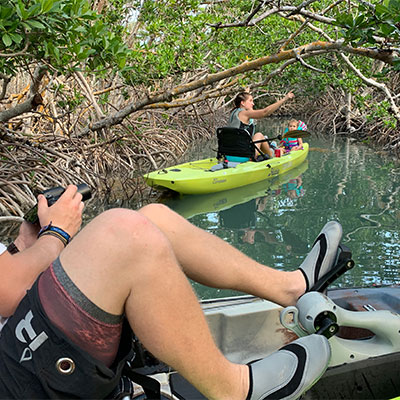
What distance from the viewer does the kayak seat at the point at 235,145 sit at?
21.0 ft

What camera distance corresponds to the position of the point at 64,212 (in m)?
1.40

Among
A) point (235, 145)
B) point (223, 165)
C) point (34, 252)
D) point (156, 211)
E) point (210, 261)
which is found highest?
point (34, 252)

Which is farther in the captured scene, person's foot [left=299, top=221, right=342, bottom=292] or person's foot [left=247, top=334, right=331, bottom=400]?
person's foot [left=299, top=221, right=342, bottom=292]

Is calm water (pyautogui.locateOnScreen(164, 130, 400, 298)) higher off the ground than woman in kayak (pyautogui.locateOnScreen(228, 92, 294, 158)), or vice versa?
woman in kayak (pyautogui.locateOnScreen(228, 92, 294, 158))

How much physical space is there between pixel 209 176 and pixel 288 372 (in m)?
4.76

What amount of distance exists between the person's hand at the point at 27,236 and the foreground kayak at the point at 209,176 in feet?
13.7

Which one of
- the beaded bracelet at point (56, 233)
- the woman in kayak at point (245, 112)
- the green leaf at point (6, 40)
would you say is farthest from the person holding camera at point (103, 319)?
the woman in kayak at point (245, 112)

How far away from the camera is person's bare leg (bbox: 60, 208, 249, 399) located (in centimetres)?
101

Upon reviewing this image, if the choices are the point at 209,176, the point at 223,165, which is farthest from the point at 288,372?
the point at 223,165

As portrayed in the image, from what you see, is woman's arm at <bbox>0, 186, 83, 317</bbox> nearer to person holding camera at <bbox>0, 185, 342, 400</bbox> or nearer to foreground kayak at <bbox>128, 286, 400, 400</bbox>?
person holding camera at <bbox>0, 185, 342, 400</bbox>

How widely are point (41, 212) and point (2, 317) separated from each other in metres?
0.34

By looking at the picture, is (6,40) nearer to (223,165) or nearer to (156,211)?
(156,211)

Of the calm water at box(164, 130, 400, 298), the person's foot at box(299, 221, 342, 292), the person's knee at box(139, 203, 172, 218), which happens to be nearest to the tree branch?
the calm water at box(164, 130, 400, 298)

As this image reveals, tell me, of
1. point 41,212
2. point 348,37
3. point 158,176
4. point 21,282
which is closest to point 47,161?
point 158,176
